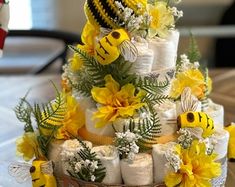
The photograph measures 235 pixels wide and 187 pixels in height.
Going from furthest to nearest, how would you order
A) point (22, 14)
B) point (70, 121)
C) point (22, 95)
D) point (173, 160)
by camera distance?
point (22, 14), point (22, 95), point (70, 121), point (173, 160)

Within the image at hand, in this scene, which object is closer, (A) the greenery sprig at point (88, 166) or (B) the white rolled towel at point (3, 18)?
(A) the greenery sprig at point (88, 166)

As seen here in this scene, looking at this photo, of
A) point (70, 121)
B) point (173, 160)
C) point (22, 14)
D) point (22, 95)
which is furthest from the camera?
point (22, 14)

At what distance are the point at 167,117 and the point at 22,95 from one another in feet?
2.93

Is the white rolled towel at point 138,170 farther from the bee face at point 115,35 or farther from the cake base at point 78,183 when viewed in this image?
the bee face at point 115,35

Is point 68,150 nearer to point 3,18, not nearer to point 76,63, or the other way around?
point 76,63

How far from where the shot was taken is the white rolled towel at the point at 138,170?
37.9 inches

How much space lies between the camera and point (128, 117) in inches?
38.8

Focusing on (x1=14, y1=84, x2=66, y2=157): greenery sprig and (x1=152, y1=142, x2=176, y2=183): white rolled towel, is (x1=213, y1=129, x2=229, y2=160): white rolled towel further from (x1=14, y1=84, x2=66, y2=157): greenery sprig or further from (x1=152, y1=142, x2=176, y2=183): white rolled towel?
(x1=14, y1=84, x2=66, y2=157): greenery sprig

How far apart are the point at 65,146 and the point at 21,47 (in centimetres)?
213

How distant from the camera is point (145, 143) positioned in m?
0.99

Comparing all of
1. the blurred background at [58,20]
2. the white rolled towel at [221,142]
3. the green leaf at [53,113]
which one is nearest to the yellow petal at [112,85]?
the green leaf at [53,113]

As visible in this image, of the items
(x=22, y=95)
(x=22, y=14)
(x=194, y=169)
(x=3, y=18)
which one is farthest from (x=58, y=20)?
(x=194, y=169)

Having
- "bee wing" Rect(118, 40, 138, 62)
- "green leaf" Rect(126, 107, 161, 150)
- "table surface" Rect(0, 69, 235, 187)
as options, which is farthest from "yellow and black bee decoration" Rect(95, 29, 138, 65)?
"table surface" Rect(0, 69, 235, 187)

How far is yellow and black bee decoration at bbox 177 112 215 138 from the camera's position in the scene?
0.99 metres
